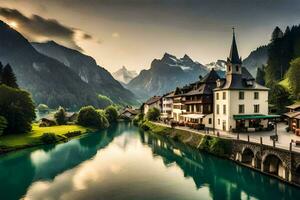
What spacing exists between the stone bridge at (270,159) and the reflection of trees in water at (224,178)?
1.19 meters

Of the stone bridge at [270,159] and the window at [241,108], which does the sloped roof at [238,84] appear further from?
the stone bridge at [270,159]

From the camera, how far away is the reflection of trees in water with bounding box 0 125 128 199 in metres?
40.2

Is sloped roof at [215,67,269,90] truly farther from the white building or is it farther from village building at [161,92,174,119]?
village building at [161,92,174,119]

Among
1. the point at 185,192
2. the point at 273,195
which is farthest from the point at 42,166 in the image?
the point at 273,195

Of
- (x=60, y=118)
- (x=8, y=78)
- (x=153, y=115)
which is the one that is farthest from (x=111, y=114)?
(x=8, y=78)

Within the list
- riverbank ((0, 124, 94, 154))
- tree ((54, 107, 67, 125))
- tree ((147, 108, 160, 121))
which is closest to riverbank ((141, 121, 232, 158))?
tree ((147, 108, 160, 121))

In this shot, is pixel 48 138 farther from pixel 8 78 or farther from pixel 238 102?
pixel 238 102

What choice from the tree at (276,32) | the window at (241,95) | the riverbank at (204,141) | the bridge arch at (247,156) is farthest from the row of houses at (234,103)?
the tree at (276,32)

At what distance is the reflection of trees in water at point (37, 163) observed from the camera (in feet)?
132

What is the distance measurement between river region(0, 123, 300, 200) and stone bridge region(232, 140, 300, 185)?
123 centimetres

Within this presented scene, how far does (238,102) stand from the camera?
201ft

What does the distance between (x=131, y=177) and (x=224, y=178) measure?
1411 cm

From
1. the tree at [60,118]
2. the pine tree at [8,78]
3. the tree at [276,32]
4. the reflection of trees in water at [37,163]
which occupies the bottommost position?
the reflection of trees in water at [37,163]

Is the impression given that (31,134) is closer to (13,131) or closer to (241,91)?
(13,131)
